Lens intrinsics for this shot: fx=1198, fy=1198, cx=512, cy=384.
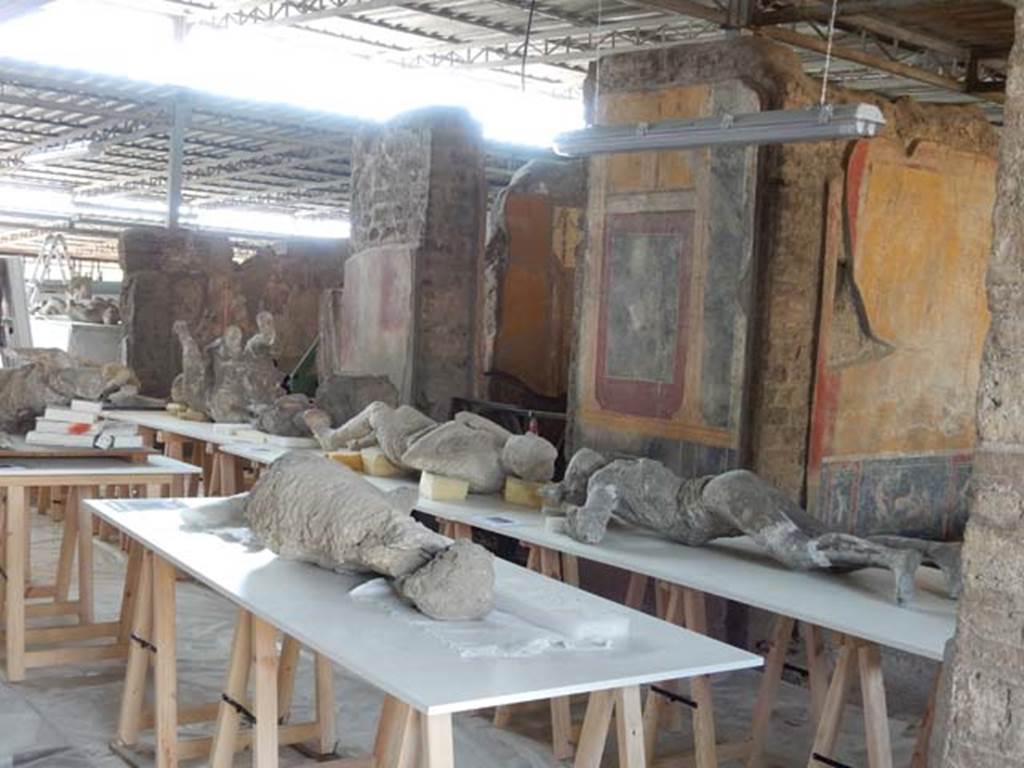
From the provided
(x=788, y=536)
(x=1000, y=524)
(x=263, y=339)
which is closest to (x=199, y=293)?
(x=263, y=339)

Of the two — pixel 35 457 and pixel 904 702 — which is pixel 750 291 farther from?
pixel 35 457

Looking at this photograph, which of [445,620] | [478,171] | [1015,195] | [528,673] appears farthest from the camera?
[478,171]

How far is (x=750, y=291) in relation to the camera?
18.7ft

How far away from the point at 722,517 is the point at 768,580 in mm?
466

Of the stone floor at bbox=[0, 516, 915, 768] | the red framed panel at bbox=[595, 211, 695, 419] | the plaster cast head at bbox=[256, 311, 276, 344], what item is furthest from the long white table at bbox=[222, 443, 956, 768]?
the plaster cast head at bbox=[256, 311, 276, 344]

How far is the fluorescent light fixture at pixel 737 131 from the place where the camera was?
389cm

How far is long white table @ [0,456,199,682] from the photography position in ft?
16.7

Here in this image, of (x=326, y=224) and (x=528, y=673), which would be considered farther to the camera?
(x=326, y=224)

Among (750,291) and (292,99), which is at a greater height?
(292,99)

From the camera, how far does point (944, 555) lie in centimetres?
404

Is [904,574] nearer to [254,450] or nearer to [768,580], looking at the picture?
[768,580]

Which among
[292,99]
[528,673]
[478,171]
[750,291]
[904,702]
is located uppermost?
[292,99]

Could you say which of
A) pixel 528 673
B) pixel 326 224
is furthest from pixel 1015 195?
pixel 326 224

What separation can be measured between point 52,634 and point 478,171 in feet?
12.8
